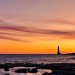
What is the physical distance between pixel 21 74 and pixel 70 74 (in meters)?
10.7

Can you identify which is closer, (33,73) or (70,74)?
(70,74)

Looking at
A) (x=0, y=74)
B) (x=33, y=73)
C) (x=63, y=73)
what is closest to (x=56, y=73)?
(x=63, y=73)

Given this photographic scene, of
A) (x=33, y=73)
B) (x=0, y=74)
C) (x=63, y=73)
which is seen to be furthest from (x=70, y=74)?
(x=0, y=74)

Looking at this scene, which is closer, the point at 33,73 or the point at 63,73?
the point at 63,73

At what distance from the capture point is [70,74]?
57.1 metres

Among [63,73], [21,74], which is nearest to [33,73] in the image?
[21,74]

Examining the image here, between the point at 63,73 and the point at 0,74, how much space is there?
13.3 m

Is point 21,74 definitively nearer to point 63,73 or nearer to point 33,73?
point 33,73

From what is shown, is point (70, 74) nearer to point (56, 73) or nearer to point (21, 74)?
point (56, 73)

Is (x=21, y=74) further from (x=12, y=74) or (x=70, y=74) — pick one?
(x=70, y=74)

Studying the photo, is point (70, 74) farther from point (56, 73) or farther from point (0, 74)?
point (0, 74)

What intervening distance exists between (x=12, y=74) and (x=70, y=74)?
12.3 metres

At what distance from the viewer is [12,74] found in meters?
59.9

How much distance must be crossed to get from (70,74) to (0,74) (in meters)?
14.8
